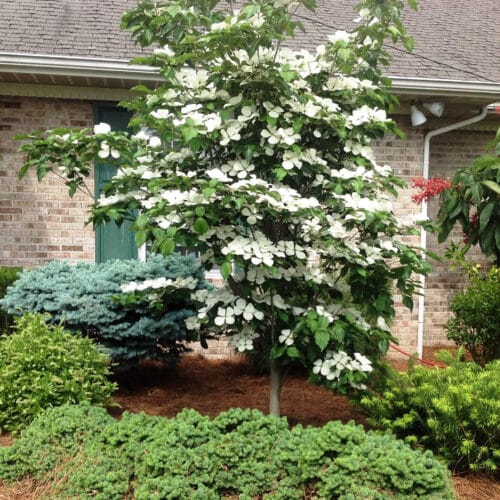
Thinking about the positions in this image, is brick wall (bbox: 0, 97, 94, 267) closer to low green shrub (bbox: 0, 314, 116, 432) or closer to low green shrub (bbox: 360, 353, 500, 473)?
low green shrub (bbox: 0, 314, 116, 432)

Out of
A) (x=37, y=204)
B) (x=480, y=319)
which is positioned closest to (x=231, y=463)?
(x=480, y=319)

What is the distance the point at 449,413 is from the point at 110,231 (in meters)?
4.34

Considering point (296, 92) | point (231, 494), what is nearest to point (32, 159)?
point (296, 92)

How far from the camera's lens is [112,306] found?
4.85 meters

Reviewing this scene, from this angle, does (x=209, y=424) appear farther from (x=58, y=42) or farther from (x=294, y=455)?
(x=58, y=42)

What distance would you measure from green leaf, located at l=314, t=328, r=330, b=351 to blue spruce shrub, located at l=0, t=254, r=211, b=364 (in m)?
1.74

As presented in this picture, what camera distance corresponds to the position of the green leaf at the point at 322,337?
124 inches

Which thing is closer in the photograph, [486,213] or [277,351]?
[277,351]

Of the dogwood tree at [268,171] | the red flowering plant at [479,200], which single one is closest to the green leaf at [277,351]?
the dogwood tree at [268,171]

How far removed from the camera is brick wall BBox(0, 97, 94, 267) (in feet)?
20.2

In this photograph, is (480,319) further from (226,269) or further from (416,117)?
(226,269)

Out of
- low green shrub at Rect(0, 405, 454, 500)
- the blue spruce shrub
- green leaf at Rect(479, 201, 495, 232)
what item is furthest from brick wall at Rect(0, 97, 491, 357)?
green leaf at Rect(479, 201, 495, 232)

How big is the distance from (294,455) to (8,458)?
1681mm

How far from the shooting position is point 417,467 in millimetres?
2605
